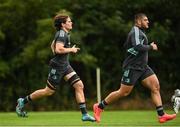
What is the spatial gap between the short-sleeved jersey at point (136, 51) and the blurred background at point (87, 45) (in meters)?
14.3

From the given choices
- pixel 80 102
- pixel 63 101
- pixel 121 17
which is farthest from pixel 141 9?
pixel 80 102

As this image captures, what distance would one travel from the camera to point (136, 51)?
1288 cm

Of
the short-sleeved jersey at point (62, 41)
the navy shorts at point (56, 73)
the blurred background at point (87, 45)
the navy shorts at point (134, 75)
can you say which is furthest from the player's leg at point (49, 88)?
the blurred background at point (87, 45)

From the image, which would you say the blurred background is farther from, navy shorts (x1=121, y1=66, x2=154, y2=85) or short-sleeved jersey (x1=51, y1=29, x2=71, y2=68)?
navy shorts (x1=121, y1=66, x2=154, y2=85)

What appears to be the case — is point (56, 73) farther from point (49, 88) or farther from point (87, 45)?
point (87, 45)

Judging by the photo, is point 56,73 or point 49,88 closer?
point 56,73

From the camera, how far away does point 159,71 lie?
28922 mm

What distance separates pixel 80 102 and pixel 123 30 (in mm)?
14671

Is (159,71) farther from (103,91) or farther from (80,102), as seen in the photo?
(80,102)

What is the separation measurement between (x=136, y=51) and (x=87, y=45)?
15.4 metres

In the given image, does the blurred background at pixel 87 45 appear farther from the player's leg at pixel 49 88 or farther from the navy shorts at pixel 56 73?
the navy shorts at pixel 56 73

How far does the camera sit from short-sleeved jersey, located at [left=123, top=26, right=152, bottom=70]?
1287 centimetres

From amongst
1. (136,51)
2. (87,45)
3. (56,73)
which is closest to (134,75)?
(136,51)

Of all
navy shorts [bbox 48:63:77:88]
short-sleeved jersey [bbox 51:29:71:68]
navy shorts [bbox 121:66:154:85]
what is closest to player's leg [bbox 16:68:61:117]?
navy shorts [bbox 48:63:77:88]
